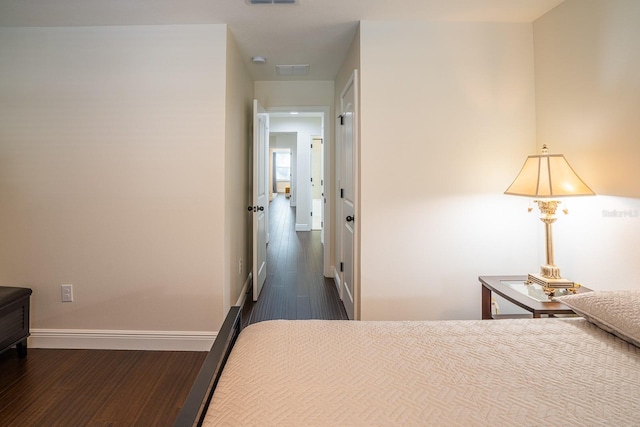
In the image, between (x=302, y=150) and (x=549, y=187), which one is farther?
(x=302, y=150)

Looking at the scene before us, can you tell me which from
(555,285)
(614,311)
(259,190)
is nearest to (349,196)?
(259,190)

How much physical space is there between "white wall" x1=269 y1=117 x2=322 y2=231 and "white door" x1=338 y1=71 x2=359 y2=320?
4131mm

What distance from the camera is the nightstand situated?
1.69 meters

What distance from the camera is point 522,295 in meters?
1.87

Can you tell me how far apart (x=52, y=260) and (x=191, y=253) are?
1.02 metres

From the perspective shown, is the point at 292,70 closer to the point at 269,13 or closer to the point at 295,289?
the point at 269,13

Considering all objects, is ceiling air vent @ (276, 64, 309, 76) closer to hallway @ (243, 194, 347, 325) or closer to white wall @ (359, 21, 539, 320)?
white wall @ (359, 21, 539, 320)

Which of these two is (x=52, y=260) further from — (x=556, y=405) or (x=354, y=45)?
(x=556, y=405)

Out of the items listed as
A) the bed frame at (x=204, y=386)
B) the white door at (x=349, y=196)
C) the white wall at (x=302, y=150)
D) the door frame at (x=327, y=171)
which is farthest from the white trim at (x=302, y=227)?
the bed frame at (x=204, y=386)

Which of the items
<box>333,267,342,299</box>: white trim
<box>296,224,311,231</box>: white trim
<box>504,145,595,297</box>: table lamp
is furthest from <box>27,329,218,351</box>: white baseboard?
<box>296,224,311,231</box>: white trim

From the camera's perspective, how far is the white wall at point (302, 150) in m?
7.28

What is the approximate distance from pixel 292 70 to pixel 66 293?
282 centimetres

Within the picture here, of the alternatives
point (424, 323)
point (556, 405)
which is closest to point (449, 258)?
point (424, 323)

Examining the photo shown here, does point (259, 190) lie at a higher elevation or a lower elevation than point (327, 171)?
lower
